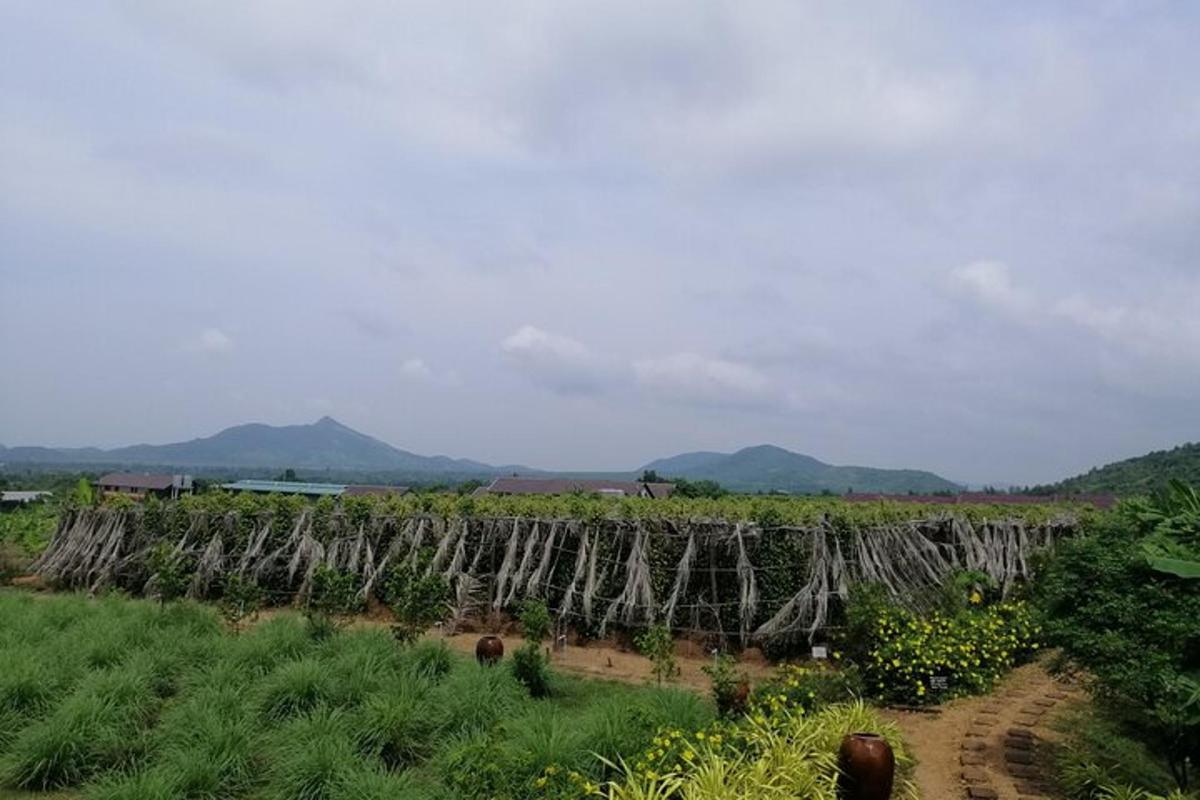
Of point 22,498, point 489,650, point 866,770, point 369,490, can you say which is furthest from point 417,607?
point 22,498

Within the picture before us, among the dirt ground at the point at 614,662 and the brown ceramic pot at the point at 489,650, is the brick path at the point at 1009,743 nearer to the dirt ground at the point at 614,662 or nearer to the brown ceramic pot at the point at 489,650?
the dirt ground at the point at 614,662

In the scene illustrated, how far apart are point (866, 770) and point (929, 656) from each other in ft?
11.1

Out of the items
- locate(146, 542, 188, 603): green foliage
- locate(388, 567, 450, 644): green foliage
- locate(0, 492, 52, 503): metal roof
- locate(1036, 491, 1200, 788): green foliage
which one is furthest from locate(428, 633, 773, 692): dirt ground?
locate(0, 492, 52, 503): metal roof

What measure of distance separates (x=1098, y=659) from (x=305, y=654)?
260 inches

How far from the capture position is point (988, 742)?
6.28 m

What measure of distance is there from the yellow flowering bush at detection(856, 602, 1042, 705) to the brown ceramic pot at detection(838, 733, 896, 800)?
3.06 meters

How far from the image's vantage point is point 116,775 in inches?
204

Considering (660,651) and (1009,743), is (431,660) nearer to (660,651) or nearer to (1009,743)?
(660,651)

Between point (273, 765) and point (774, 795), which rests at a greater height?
point (774, 795)

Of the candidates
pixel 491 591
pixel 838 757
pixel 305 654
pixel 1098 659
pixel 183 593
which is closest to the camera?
pixel 838 757

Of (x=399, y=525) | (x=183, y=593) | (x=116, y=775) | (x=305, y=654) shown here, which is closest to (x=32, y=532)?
(x=183, y=593)

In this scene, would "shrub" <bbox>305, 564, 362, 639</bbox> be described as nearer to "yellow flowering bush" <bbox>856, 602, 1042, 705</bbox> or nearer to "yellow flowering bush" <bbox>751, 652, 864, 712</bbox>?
"yellow flowering bush" <bbox>751, 652, 864, 712</bbox>

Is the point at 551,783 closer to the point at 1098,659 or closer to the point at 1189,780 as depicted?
the point at 1098,659

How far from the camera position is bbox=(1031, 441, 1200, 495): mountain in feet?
104
